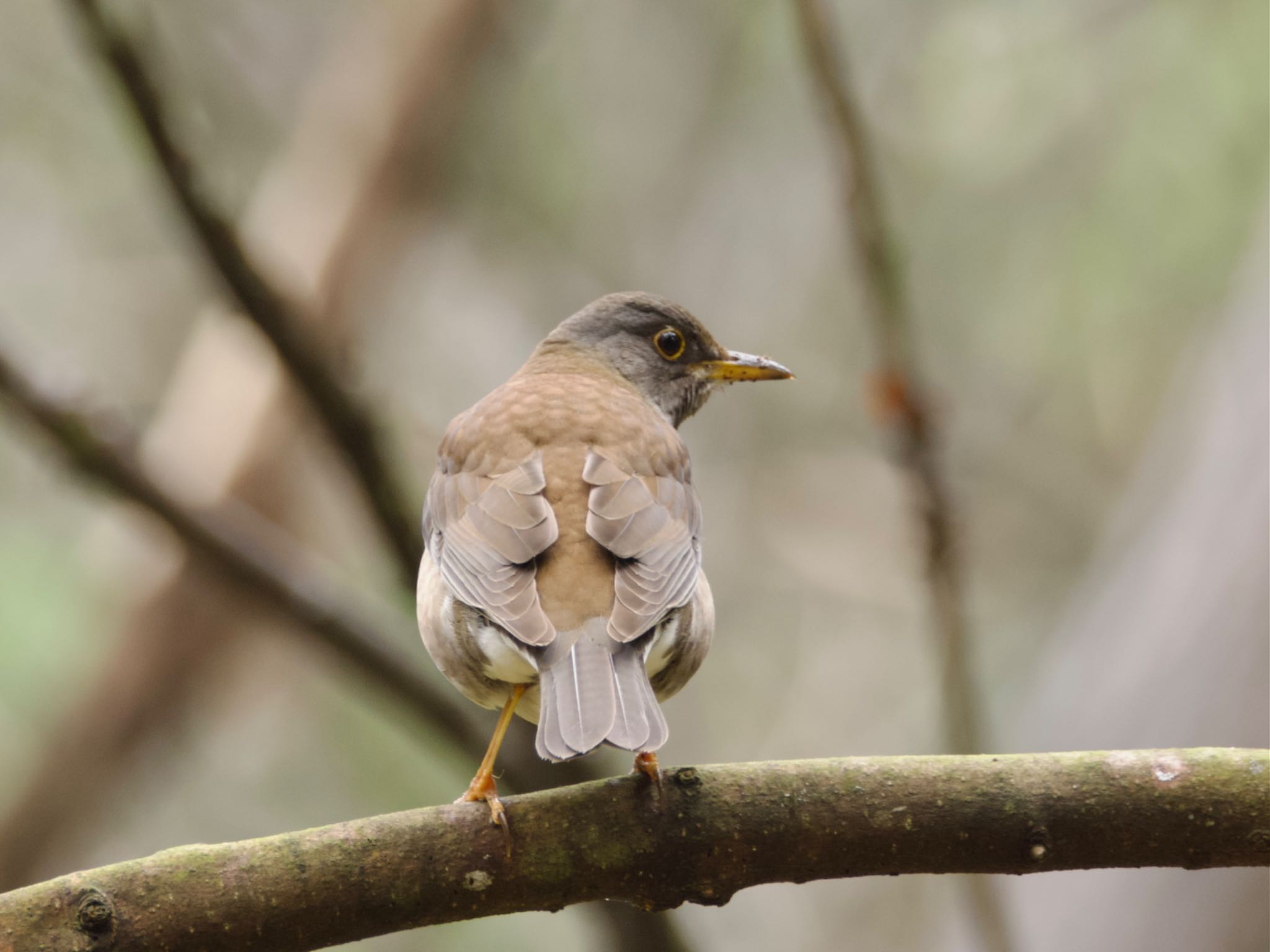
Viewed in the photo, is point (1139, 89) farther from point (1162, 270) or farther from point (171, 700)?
point (171, 700)

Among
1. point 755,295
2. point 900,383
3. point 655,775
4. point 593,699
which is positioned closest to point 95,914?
point 593,699

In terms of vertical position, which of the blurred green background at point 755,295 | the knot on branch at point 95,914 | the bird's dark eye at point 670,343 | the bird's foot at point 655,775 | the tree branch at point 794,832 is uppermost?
the blurred green background at point 755,295

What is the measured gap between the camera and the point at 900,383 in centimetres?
509

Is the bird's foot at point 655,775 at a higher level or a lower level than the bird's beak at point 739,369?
lower

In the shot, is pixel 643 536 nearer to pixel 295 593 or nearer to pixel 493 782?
pixel 493 782

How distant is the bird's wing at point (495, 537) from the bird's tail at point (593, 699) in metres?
0.10

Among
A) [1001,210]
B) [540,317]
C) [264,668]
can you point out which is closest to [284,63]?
[540,317]

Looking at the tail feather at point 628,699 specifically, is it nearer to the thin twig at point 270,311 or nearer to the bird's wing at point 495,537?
the bird's wing at point 495,537

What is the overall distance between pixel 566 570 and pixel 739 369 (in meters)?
2.10

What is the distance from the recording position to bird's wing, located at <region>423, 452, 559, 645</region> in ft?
11.4

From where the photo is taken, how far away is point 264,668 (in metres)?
9.80

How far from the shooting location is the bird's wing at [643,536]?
11.4 ft

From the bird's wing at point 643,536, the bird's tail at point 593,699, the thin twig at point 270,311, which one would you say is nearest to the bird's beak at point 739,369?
the bird's wing at point 643,536

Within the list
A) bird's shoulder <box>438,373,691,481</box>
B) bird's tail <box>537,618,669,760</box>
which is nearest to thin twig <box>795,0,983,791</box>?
bird's shoulder <box>438,373,691,481</box>
